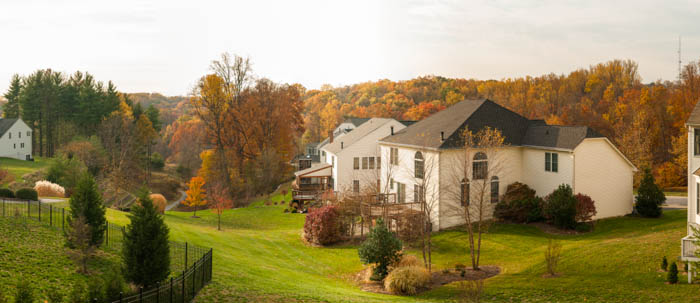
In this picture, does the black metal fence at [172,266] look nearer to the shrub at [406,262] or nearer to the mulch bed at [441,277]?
the mulch bed at [441,277]

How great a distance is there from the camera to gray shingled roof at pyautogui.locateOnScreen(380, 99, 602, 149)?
2820cm

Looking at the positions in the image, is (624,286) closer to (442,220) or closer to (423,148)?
(442,220)

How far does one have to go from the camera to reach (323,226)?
2691 cm

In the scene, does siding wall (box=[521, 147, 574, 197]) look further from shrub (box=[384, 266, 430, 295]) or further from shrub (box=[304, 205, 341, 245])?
shrub (box=[384, 266, 430, 295])

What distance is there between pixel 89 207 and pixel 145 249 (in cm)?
497

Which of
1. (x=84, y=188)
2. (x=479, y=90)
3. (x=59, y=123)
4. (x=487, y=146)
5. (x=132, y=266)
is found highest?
(x=479, y=90)

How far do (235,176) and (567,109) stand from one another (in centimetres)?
4491

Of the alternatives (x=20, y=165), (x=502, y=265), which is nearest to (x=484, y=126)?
(x=502, y=265)

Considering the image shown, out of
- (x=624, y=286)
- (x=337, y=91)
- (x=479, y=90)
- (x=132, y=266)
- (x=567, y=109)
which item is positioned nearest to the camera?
(x=132, y=266)

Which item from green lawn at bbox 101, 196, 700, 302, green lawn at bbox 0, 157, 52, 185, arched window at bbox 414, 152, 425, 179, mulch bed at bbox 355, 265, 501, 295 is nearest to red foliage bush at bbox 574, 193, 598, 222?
green lawn at bbox 101, 196, 700, 302

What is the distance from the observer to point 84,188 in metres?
16.2

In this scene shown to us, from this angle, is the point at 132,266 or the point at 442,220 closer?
the point at 132,266

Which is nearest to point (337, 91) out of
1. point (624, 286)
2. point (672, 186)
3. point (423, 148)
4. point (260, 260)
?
point (672, 186)

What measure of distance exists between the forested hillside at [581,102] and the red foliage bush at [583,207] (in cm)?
1992
